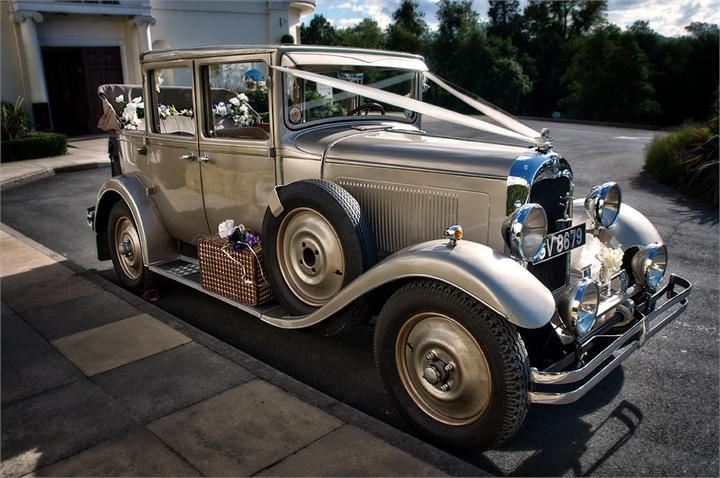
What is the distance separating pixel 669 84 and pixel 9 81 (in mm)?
25134

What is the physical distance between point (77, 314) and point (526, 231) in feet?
12.0

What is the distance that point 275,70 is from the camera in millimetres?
3846

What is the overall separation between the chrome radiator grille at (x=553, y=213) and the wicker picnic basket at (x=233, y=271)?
6.09 ft

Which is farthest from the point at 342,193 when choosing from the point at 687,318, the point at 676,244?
the point at 676,244

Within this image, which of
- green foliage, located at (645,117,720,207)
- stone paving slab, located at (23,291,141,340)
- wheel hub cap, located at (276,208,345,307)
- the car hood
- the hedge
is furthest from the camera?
the hedge

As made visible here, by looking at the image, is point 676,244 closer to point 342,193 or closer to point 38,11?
point 342,193

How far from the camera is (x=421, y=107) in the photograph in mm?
3568

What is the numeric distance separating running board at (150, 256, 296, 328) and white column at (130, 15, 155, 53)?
13.9 meters

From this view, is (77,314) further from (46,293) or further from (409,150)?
(409,150)

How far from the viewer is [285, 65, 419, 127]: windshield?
4.00 meters

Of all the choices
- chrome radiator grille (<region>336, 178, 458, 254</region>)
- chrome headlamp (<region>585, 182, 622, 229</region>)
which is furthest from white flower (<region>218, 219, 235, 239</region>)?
chrome headlamp (<region>585, 182, 622, 229</region>)

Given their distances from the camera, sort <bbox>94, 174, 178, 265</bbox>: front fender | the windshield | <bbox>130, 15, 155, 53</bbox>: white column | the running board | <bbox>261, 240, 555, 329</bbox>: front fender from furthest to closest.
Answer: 1. <bbox>130, 15, 155, 53</bbox>: white column
2. <bbox>94, 174, 178, 265</bbox>: front fender
3. the windshield
4. the running board
5. <bbox>261, 240, 555, 329</bbox>: front fender

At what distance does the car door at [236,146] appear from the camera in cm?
406

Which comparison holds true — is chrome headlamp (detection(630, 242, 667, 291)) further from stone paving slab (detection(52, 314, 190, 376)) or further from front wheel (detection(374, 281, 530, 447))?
stone paving slab (detection(52, 314, 190, 376))
